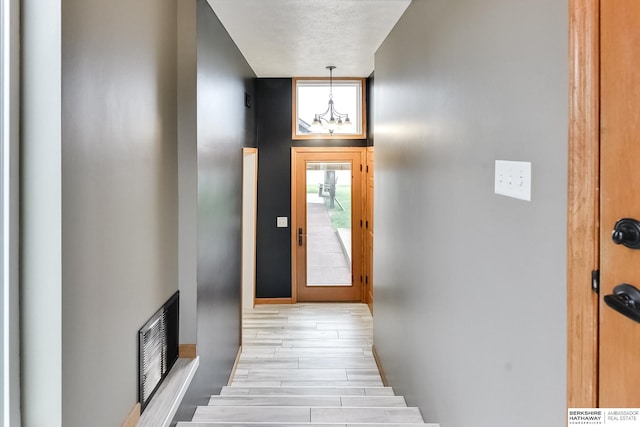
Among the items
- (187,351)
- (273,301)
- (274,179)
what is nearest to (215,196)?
(187,351)

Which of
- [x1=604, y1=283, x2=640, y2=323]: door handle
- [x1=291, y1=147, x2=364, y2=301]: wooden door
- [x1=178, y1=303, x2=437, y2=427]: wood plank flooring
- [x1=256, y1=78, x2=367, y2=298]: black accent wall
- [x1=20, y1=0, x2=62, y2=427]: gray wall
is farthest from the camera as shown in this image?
[x1=291, y1=147, x2=364, y2=301]: wooden door

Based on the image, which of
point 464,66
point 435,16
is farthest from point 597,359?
point 435,16

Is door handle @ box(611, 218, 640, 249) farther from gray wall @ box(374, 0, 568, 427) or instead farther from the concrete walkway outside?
the concrete walkway outside

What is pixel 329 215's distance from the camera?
19.8 feet

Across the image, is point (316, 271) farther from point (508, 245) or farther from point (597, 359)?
point (597, 359)

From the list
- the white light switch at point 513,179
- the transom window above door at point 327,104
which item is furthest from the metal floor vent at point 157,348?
the transom window above door at point 327,104

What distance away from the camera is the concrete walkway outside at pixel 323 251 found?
605cm

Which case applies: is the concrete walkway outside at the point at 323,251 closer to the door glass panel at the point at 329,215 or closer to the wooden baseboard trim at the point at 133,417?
the door glass panel at the point at 329,215

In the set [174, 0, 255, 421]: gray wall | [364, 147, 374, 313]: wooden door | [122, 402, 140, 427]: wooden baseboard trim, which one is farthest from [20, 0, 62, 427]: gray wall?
[364, 147, 374, 313]: wooden door

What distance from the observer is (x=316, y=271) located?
20.1 feet

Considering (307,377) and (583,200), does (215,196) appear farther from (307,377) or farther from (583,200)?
(583,200)

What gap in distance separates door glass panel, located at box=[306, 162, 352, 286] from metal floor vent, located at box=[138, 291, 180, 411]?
3.57m

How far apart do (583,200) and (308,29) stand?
3.04m

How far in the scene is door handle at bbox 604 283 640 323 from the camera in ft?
2.98
